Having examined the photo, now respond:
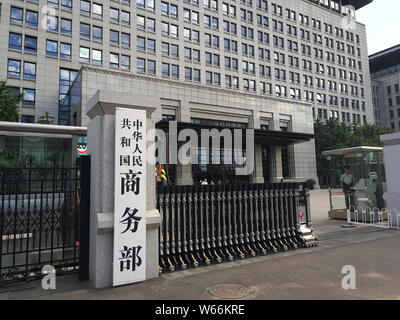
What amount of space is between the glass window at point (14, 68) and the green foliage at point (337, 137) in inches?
1544

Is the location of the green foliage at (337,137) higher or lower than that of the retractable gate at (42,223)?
higher

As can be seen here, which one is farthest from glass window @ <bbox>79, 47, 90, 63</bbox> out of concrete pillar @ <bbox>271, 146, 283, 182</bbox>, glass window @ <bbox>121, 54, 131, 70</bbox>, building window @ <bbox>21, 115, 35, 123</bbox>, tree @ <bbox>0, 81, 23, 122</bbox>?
concrete pillar @ <bbox>271, 146, 283, 182</bbox>

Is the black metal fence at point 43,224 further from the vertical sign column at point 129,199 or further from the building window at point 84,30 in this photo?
the building window at point 84,30

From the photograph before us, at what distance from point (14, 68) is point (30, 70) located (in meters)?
1.39

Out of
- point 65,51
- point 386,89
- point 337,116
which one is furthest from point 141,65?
point 386,89

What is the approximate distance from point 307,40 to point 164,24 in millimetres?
27969

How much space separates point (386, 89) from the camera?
254ft

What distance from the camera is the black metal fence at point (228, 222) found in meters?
5.88

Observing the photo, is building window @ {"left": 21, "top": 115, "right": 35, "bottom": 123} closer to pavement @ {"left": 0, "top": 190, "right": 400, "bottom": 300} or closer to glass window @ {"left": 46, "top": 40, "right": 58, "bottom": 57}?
glass window @ {"left": 46, "top": 40, "right": 58, "bottom": 57}

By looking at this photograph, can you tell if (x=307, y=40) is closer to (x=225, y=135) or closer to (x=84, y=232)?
(x=225, y=135)

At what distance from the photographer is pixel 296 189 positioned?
24.7 feet

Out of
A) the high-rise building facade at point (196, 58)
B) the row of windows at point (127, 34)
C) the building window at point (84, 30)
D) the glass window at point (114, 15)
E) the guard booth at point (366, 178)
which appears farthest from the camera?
the glass window at point (114, 15)

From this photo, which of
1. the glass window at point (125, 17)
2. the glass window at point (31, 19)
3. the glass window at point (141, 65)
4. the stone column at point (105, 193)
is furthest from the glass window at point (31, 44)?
the stone column at point (105, 193)
